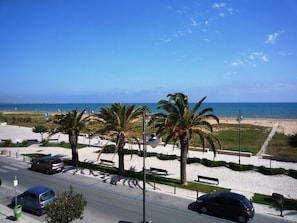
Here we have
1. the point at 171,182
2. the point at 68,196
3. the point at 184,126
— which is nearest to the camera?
the point at 68,196

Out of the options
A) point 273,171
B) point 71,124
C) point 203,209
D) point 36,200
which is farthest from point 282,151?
point 36,200

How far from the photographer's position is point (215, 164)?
1078 inches

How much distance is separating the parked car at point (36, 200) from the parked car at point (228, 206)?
10.0 meters

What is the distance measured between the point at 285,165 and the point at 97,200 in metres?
21.5

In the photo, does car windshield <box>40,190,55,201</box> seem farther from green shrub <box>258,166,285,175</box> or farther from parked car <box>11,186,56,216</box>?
green shrub <box>258,166,285,175</box>

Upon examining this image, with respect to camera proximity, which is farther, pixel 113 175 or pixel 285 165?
pixel 285 165

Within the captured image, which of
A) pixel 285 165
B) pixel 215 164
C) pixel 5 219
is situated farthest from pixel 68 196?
pixel 285 165

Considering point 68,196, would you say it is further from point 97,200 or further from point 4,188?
point 4,188

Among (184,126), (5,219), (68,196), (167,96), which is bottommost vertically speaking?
(5,219)

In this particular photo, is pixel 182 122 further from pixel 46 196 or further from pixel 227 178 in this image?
pixel 46 196

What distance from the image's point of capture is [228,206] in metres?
15.1

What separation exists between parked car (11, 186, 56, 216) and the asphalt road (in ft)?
1.75

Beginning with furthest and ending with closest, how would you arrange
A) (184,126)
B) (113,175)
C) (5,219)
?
(113,175) → (184,126) → (5,219)

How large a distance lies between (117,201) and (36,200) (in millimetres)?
5388
